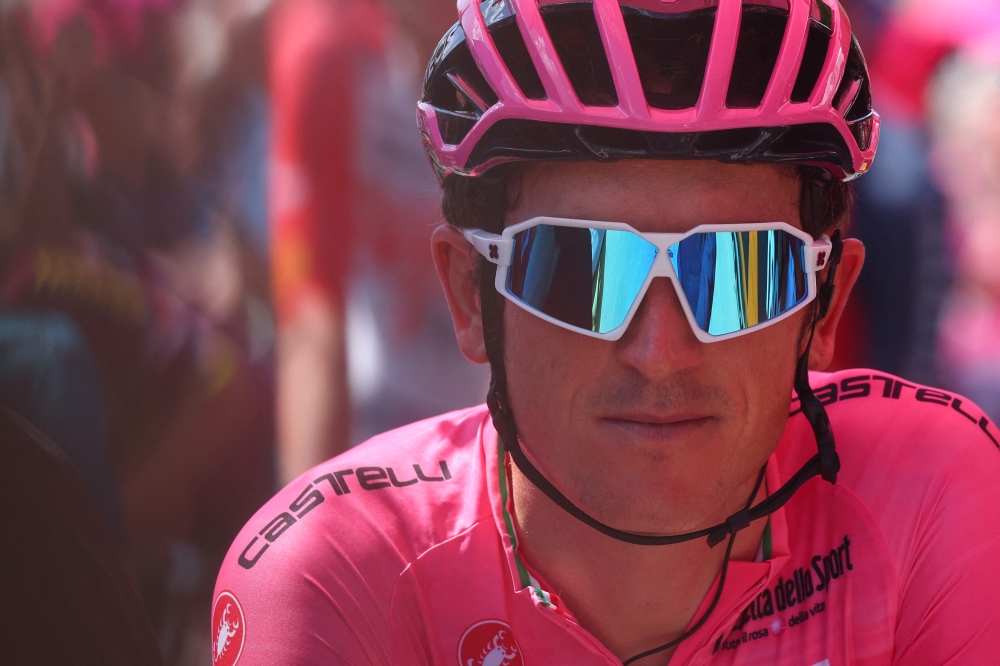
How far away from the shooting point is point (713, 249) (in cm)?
156

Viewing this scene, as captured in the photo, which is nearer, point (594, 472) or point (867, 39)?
point (594, 472)

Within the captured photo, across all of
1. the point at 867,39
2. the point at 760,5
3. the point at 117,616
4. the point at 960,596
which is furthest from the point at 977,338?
the point at 117,616

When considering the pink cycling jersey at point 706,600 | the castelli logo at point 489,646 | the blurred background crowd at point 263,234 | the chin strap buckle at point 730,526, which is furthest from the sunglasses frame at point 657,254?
the blurred background crowd at point 263,234

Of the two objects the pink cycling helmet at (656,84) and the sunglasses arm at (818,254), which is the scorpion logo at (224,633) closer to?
the pink cycling helmet at (656,84)

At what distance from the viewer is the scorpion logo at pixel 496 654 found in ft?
5.75

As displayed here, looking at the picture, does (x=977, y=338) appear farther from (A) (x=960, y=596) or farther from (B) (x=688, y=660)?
(B) (x=688, y=660)

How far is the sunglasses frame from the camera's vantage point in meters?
1.55

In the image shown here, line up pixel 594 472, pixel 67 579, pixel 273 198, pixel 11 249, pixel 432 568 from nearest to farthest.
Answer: pixel 594 472 → pixel 432 568 → pixel 67 579 → pixel 11 249 → pixel 273 198

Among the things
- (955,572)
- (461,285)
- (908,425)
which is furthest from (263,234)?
(955,572)

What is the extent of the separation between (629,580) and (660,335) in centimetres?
58

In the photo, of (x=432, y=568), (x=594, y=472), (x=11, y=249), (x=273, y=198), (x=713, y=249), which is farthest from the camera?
(x=273, y=198)

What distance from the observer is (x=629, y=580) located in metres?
1.83

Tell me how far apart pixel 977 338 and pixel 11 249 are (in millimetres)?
3466

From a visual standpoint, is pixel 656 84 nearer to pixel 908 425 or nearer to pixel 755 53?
pixel 755 53
